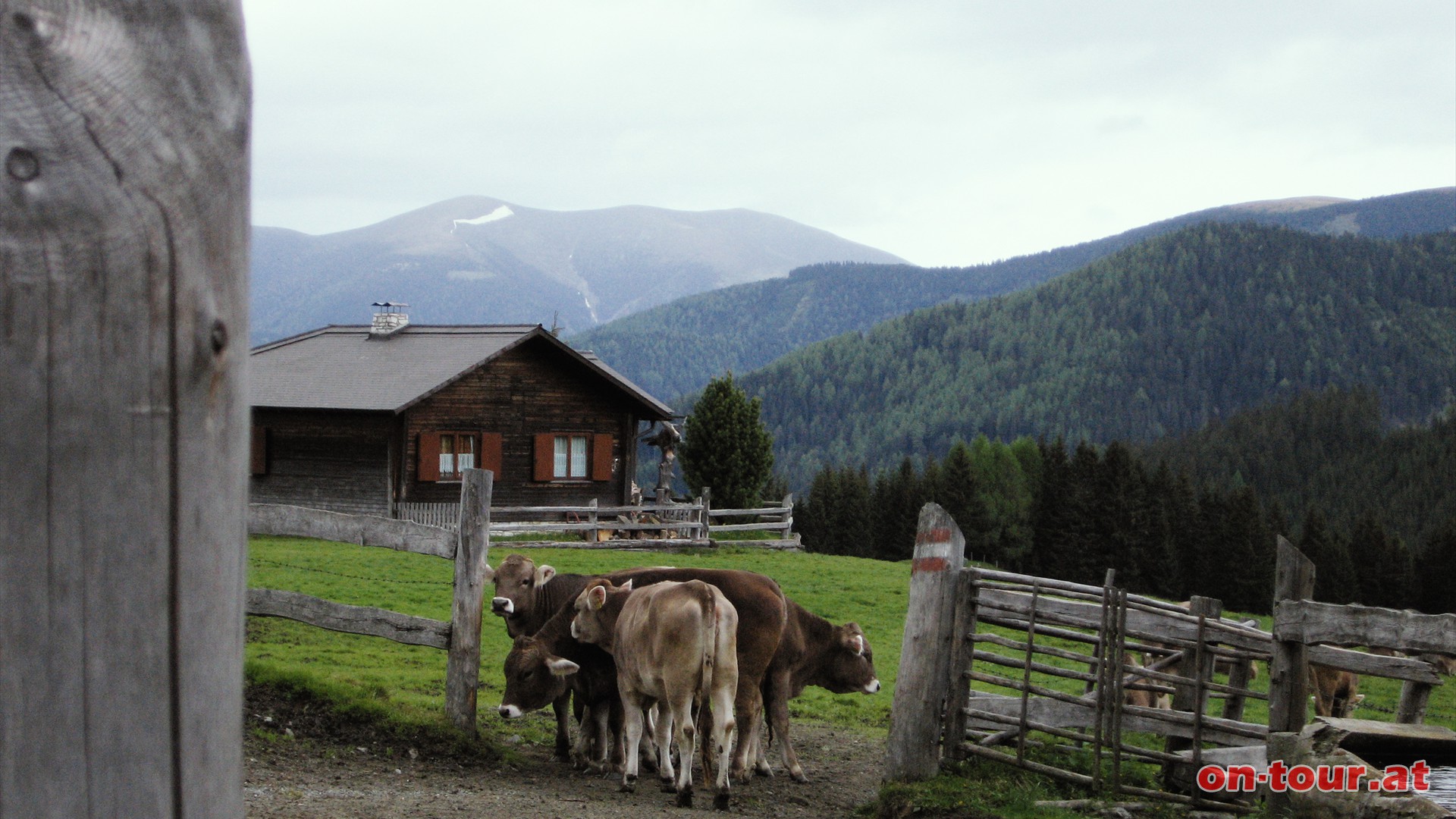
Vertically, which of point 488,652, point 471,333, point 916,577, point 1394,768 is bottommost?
point 488,652

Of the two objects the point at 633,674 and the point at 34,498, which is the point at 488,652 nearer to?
the point at 633,674

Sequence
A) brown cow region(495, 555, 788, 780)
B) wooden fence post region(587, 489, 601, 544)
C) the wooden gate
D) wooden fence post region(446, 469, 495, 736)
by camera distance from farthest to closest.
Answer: wooden fence post region(587, 489, 601, 544), brown cow region(495, 555, 788, 780), wooden fence post region(446, 469, 495, 736), the wooden gate

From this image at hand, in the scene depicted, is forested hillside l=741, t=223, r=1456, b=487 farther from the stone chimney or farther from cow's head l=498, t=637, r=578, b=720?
cow's head l=498, t=637, r=578, b=720

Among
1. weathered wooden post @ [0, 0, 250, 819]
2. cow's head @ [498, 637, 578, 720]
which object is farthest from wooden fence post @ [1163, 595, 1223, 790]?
weathered wooden post @ [0, 0, 250, 819]

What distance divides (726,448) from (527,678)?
3203 cm

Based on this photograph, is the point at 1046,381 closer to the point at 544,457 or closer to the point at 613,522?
the point at 544,457

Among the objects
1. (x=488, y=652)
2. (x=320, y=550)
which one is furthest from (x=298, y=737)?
(x=320, y=550)

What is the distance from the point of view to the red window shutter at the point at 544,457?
30516mm

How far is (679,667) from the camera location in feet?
26.9

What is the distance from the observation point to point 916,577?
898 cm

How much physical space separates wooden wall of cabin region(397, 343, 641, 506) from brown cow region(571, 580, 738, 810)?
69.0ft

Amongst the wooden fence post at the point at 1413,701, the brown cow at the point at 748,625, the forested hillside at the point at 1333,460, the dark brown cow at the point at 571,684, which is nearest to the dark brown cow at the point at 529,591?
the brown cow at the point at 748,625

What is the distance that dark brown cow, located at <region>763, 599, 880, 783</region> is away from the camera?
967cm

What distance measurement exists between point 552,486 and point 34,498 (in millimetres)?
30329
